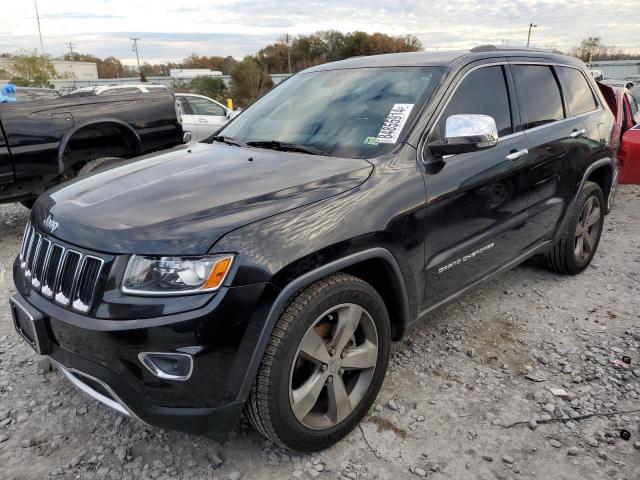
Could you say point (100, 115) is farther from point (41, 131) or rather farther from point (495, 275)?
point (495, 275)

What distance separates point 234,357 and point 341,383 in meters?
0.67

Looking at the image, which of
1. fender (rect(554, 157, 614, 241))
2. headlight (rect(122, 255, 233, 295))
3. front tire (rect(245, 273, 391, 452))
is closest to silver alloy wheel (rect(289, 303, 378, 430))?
front tire (rect(245, 273, 391, 452))

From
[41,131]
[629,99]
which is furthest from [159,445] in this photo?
[629,99]

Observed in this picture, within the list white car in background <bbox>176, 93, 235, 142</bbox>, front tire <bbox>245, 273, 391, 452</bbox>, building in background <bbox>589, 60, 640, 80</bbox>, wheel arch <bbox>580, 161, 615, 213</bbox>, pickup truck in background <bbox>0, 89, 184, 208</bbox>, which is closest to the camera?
front tire <bbox>245, 273, 391, 452</bbox>

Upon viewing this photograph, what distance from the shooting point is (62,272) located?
2.17m

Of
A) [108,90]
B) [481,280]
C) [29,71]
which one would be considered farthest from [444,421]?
[29,71]

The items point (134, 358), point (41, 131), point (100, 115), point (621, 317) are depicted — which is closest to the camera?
point (134, 358)

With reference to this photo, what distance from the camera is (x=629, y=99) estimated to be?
24.4 feet

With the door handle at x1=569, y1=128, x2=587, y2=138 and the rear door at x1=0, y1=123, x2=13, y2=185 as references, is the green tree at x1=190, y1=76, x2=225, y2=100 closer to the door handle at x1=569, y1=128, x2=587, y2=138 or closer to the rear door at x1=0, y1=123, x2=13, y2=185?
the rear door at x1=0, y1=123, x2=13, y2=185

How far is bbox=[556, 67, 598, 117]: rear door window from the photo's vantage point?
4.09m

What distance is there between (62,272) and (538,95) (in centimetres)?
334

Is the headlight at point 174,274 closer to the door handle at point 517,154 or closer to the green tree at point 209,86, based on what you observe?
the door handle at point 517,154

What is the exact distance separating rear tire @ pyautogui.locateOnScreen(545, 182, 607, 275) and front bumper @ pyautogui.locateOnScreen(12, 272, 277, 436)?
10.3 feet

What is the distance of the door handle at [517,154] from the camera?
3.28 meters
